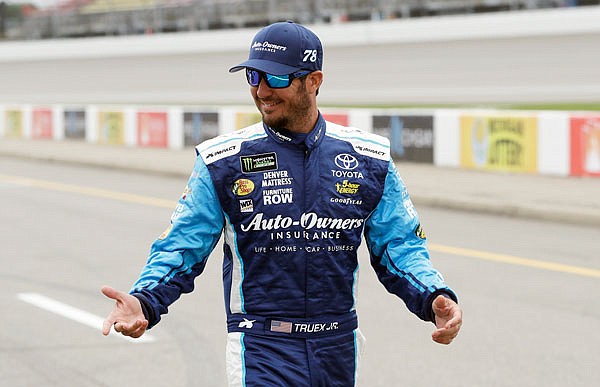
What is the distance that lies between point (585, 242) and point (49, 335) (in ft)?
21.9

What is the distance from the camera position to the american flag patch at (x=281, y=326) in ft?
13.2

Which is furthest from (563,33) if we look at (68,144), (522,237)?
(522,237)

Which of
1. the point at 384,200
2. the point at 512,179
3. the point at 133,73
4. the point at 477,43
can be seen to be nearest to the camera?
the point at 384,200

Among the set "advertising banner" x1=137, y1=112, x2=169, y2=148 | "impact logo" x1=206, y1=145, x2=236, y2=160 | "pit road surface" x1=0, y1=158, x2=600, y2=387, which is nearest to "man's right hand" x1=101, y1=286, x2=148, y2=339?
"impact logo" x1=206, y1=145, x2=236, y2=160

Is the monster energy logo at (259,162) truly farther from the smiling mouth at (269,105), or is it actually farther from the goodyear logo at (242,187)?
the smiling mouth at (269,105)

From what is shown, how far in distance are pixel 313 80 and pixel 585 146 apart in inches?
566

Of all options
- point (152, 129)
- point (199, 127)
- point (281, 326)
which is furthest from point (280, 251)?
point (152, 129)

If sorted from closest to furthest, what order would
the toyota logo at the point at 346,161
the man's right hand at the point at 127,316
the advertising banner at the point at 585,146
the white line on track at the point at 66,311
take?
1. the man's right hand at the point at 127,316
2. the toyota logo at the point at 346,161
3. the white line on track at the point at 66,311
4. the advertising banner at the point at 585,146

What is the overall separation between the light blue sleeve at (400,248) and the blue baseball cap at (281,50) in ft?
1.79

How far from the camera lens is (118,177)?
22.0 m

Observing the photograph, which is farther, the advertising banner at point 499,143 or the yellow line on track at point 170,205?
the advertising banner at point 499,143

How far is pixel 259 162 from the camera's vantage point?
13.3ft

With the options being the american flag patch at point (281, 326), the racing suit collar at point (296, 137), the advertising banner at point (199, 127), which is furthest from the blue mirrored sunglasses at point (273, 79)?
the advertising banner at point (199, 127)

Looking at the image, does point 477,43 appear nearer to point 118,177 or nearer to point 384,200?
point 118,177
